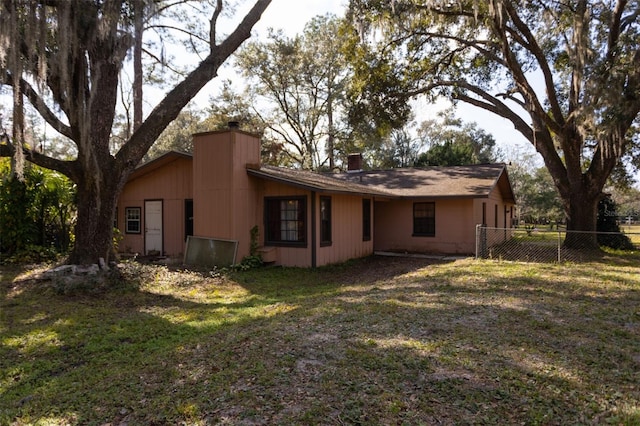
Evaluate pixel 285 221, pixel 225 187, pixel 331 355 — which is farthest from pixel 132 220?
pixel 331 355

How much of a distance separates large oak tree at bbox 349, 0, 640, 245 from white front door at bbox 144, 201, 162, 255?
8.58 meters

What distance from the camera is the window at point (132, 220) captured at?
46.7ft

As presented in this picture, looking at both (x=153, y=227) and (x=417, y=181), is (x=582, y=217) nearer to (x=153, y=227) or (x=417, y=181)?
(x=417, y=181)

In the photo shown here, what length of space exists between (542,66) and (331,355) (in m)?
13.4

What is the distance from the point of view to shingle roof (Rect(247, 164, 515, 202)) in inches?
504

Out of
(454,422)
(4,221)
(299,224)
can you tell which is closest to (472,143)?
(299,224)

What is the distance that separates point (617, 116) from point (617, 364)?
1002cm

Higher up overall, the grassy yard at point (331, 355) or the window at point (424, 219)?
the window at point (424, 219)

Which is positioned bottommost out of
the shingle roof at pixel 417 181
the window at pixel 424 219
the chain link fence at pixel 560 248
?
the chain link fence at pixel 560 248

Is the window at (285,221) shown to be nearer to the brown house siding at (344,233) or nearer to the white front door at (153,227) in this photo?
the brown house siding at (344,233)

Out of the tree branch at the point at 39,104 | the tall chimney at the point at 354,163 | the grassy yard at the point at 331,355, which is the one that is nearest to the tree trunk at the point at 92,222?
the grassy yard at the point at 331,355

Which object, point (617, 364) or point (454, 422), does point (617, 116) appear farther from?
point (454, 422)

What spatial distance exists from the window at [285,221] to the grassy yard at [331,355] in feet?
11.9

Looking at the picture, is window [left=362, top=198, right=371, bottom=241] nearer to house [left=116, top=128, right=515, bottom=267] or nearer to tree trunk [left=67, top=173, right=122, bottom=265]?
house [left=116, top=128, right=515, bottom=267]
